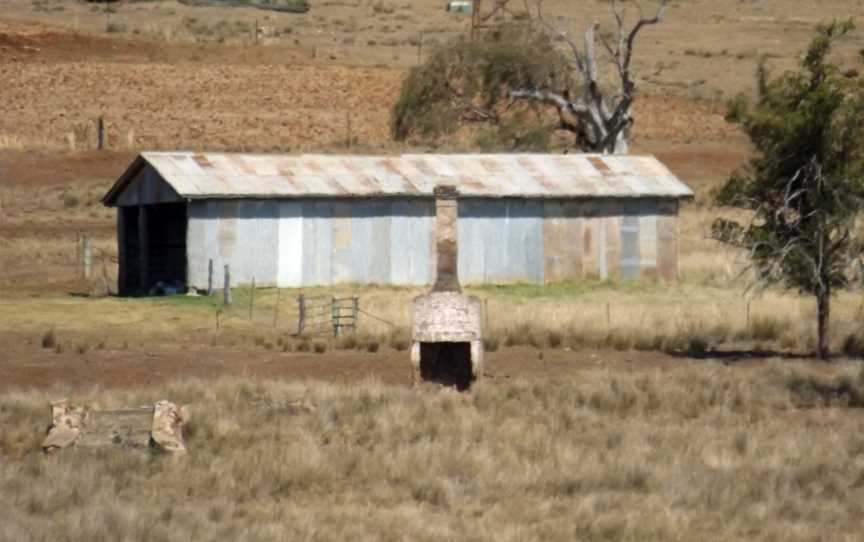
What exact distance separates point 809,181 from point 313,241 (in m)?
13.6

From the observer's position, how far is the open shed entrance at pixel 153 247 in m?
43.7

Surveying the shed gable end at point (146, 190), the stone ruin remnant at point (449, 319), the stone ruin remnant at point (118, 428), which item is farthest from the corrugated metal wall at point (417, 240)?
the stone ruin remnant at point (118, 428)

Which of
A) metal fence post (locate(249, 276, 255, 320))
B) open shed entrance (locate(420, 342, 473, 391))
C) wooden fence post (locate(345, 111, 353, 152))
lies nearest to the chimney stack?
open shed entrance (locate(420, 342, 473, 391))

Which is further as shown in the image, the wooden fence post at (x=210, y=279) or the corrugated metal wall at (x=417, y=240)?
the corrugated metal wall at (x=417, y=240)

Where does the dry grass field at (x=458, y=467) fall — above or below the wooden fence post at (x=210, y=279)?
below

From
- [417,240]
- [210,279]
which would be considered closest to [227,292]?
[210,279]

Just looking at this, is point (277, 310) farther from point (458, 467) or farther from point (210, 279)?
point (458, 467)

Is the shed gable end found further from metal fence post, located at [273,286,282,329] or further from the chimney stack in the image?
the chimney stack

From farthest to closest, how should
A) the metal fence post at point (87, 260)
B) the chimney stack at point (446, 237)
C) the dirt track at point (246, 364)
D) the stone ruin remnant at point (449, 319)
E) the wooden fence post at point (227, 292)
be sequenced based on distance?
1. the metal fence post at point (87, 260)
2. the wooden fence post at point (227, 292)
3. the dirt track at point (246, 364)
4. the chimney stack at point (446, 237)
5. the stone ruin remnant at point (449, 319)

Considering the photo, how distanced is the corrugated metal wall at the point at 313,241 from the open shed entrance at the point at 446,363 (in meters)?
13.2

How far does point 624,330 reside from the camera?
33969 mm

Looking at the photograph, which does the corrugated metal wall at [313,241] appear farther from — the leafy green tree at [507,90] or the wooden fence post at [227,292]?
the leafy green tree at [507,90]

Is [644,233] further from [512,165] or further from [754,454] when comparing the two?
[754,454]

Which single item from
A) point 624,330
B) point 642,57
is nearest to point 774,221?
point 624,330
